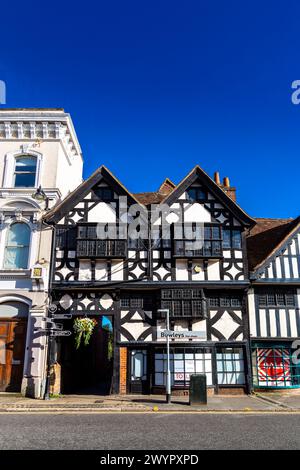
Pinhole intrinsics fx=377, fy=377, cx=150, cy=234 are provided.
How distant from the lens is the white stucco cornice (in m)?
18.7

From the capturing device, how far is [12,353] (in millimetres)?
16344

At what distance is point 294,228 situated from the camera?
60.4ft

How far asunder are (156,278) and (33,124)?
9774 millimetres

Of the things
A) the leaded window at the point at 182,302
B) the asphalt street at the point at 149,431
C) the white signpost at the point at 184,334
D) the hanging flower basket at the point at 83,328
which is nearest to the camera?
the asphalt street at the point at 149,431

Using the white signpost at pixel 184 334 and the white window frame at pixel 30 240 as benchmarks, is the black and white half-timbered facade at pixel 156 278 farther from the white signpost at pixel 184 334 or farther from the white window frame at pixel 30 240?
the white window frame at pixel 30 240

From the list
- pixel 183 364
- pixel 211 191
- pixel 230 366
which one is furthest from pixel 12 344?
pixel 211 191

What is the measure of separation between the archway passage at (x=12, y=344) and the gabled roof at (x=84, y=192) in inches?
172

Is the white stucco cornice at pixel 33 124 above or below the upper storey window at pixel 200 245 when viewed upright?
above

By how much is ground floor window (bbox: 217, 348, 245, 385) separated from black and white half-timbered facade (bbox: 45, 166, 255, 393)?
43 mm

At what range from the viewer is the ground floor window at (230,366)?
16.5 m

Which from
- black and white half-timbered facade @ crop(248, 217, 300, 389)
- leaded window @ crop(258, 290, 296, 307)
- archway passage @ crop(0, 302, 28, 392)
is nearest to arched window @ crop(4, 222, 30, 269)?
archway passage @ crop(0, 302, 28, 392)

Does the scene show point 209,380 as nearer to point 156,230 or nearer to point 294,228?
point 156,230

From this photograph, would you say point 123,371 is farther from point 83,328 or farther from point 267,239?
point 267,239

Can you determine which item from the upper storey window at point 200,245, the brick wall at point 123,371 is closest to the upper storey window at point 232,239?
the upper storey window at point 200,245
